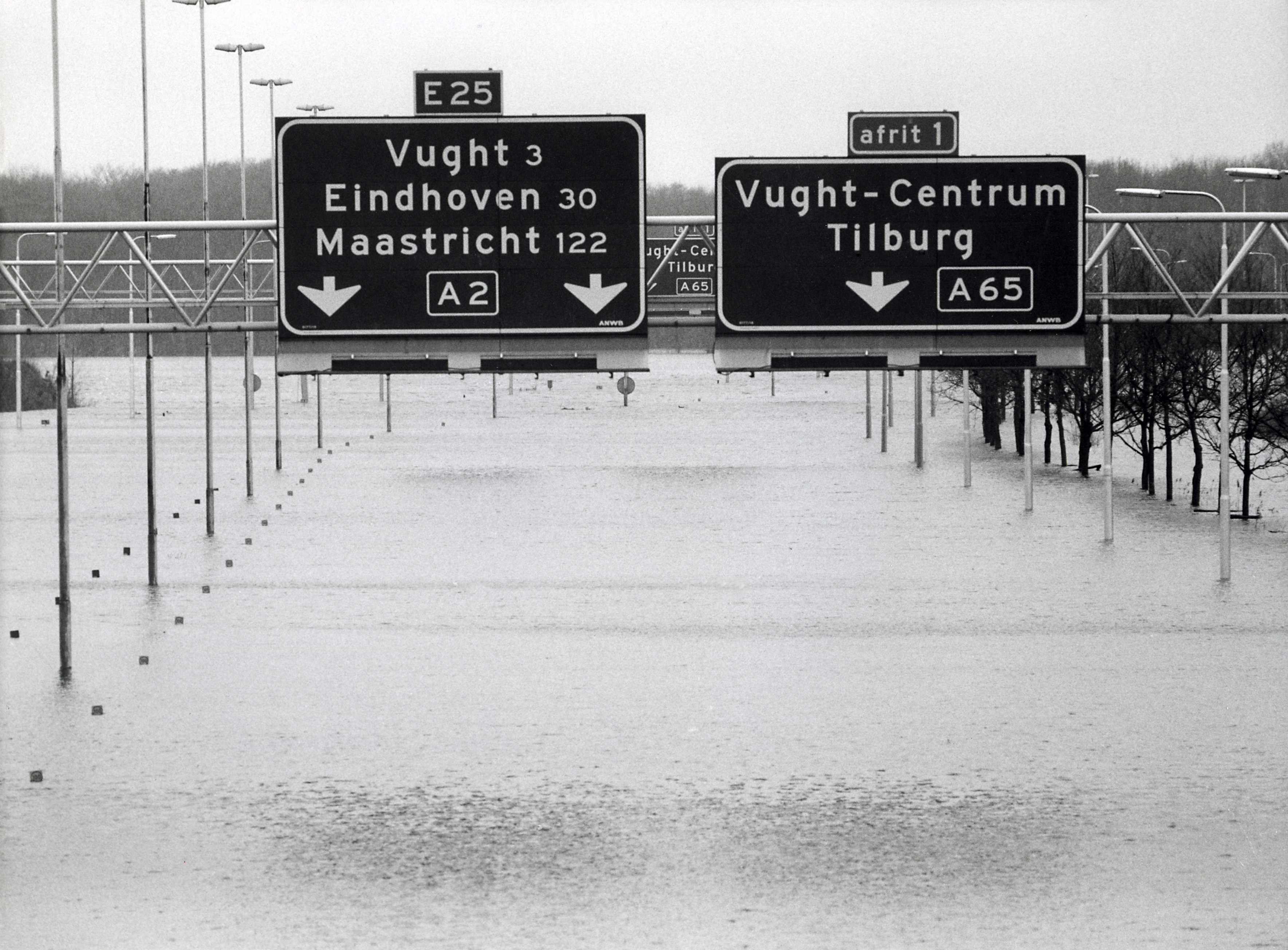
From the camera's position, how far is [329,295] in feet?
64.8

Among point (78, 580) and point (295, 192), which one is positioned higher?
point (295, 192)

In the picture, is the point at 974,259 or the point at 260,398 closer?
the point at 974,259

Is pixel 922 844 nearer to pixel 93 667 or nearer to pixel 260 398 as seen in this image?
pixel 93 667

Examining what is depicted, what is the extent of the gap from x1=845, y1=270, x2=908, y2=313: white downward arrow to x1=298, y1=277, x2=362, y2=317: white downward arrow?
4.53m

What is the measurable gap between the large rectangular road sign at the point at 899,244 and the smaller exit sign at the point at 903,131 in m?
1.70

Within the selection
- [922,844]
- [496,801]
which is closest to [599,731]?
[496,801]

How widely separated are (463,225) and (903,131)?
17.8 feet

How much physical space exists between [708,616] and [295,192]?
581 inches

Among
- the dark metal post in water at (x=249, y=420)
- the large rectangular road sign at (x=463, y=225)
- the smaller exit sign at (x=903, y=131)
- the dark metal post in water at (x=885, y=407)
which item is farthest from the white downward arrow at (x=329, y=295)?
the dark metal post in water at (x=885, y=407)

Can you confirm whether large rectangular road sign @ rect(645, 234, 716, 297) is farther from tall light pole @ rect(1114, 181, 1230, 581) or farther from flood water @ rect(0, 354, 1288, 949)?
tall light pole @ rect(1114, 181, 1230, 581)

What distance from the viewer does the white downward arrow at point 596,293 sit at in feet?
64.6

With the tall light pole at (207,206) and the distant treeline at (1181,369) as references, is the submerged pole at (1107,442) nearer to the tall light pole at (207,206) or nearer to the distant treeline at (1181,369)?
the distant treeline at (1181,369)

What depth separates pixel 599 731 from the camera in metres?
23.7

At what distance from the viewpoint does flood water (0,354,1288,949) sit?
1623cm
